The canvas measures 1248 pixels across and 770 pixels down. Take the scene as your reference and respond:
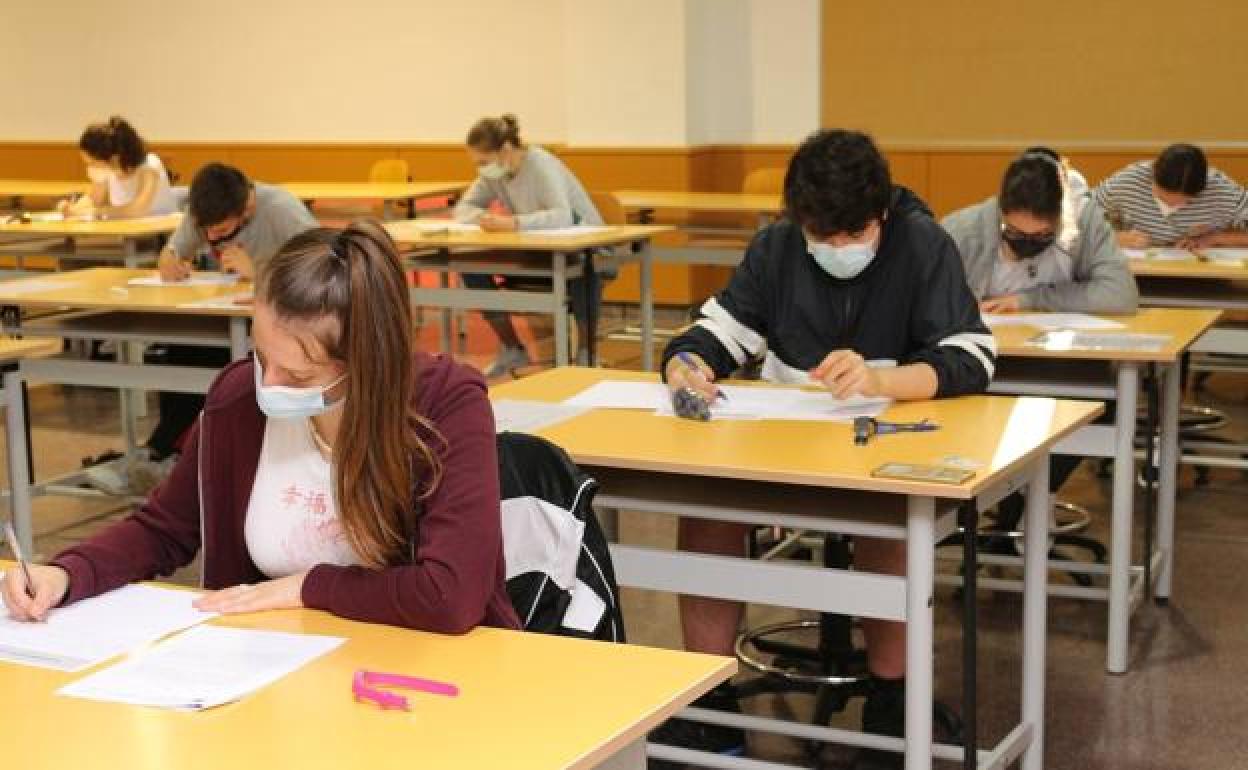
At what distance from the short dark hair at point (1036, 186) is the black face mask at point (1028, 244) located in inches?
Answer: 4.0

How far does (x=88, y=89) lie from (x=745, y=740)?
385 inches

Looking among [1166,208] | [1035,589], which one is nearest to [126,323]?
[1035,589]

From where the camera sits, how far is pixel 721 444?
2.91m

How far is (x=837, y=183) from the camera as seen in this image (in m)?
3.17

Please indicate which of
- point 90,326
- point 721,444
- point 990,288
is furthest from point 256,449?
point 90,326

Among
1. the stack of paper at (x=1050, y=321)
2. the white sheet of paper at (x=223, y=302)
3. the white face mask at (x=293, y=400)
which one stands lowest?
the stack of paper at (x=1050, y=321)

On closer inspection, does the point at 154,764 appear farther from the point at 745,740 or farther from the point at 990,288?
the point at 990,288

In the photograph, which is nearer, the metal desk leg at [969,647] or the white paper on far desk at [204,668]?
the white paper on far desk at [204,668]

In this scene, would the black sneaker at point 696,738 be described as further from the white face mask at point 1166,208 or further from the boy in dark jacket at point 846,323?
the white face mask at point 1166,208

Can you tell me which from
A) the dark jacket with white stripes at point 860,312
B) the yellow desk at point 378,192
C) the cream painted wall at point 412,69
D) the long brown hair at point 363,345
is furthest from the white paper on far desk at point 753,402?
the cream painted wall at point 412,69

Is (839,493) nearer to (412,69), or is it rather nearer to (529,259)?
(529,259)

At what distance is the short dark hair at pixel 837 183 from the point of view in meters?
3.17

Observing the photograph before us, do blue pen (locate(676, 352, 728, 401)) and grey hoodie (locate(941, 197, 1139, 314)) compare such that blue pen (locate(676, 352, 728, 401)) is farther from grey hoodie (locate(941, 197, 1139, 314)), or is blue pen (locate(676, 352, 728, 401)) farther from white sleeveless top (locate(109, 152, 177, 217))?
white sleeveless top (locate(109, 152, 177, 217))

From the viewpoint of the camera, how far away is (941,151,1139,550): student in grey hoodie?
4348 millimetres
